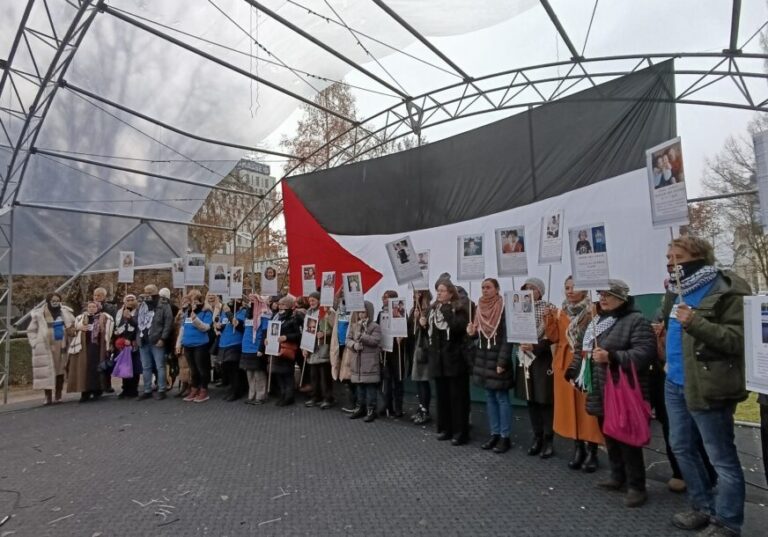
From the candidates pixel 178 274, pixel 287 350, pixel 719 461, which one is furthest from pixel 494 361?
pixel 178 274

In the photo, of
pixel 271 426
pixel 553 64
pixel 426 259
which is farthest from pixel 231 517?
pixel 553 64

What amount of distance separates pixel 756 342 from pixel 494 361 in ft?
7.54

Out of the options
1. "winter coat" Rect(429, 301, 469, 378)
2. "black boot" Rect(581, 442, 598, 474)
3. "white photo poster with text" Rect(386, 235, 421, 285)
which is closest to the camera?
"black boot" Rect(581, 442, 598, 474)

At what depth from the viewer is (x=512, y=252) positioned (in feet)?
14.2

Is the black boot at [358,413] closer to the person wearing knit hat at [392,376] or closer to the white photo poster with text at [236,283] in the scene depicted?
the person wearing knit hat at [392,376]

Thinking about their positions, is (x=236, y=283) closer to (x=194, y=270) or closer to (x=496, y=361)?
(x=194, y=270)

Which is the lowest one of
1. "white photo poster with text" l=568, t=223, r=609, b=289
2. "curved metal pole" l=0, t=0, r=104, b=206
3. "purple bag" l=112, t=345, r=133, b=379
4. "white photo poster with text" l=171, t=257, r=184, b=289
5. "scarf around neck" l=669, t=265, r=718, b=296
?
"purple bag" l=112, t=345, r=133, b=379

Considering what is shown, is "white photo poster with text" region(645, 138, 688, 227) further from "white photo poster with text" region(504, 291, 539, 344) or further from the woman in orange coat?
"white photo poster with text" region(504, 291, 539, 344)

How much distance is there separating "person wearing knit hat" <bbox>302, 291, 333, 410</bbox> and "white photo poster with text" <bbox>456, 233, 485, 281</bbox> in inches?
89.8

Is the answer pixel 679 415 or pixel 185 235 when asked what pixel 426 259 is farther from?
pixel 185 235

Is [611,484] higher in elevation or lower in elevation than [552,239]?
lower

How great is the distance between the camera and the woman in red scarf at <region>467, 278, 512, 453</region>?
428 centimetres

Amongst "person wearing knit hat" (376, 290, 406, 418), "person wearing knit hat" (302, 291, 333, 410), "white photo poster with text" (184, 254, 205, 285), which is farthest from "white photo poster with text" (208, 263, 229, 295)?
"person wearing knit hat" (376, 290, 406, 418)

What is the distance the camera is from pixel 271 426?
539cm
